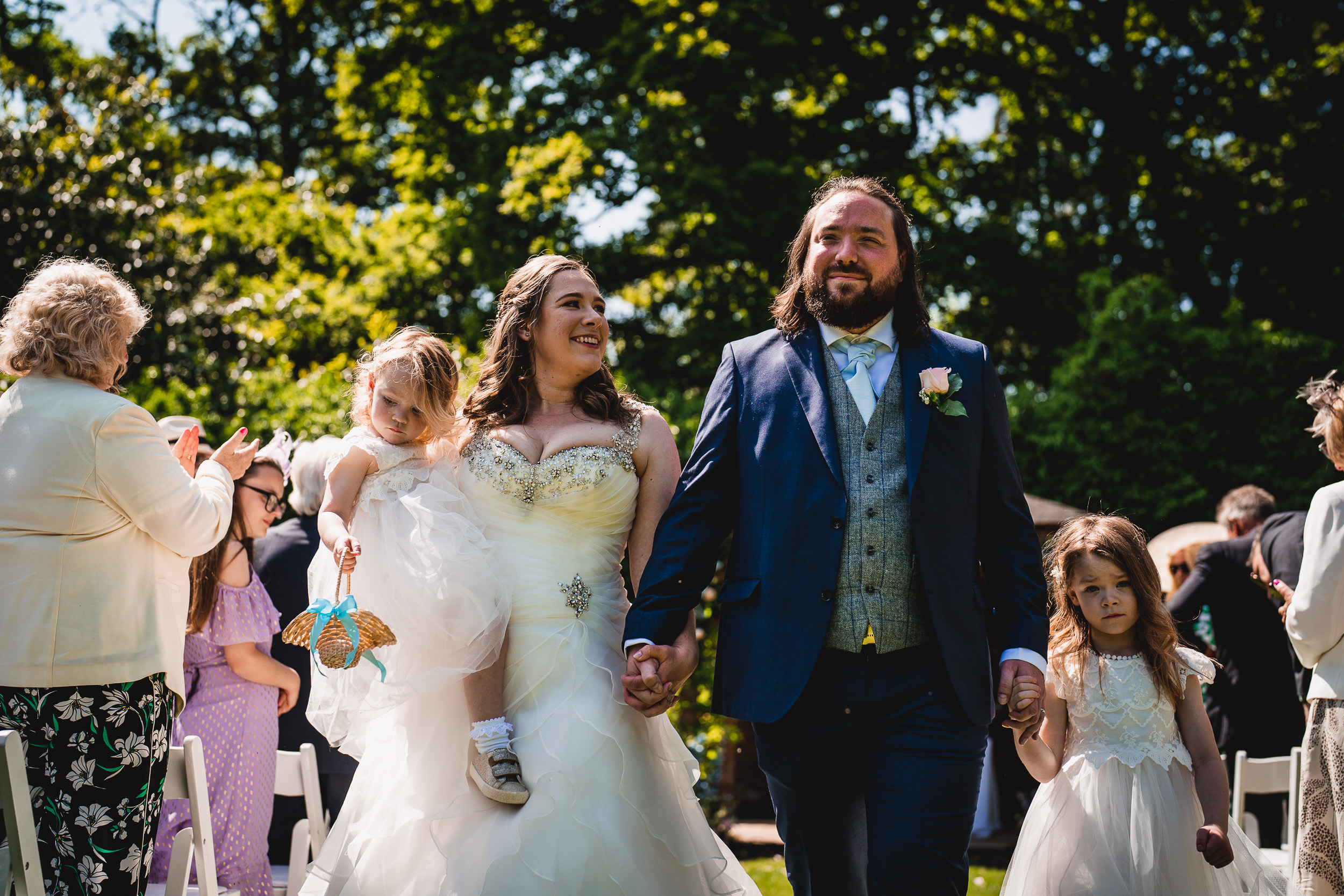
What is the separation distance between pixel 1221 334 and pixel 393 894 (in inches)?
415

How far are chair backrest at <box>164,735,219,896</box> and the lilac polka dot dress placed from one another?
71 cm

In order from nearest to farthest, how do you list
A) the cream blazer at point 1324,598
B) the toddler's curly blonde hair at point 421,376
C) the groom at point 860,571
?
the groom at point 860,571
the toddler's curly blonde hair at point 421,376
the cream blazer at point 1324,598

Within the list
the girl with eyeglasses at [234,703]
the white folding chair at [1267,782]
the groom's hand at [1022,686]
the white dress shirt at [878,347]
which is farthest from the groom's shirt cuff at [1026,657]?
the girl with eyeglasses at [234,703]

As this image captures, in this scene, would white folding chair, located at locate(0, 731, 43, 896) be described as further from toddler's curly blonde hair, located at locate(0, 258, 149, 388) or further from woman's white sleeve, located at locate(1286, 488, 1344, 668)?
woman's white sleeve, located at locate(1286, 488, 1344, 668)

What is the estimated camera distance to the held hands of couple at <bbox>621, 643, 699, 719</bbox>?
2885mm

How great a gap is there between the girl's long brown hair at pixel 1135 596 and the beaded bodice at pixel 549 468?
174 cm

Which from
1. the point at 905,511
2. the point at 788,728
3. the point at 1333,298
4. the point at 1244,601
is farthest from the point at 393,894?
the point at 1333,298

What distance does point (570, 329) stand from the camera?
3.47 meters

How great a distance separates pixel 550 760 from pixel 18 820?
Result: 130cm

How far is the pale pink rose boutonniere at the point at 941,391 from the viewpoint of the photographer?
116 inches

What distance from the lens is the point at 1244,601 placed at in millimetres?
6145

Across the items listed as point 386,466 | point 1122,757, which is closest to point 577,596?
point 386,466

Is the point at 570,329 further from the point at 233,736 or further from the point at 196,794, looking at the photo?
the point at 233,736

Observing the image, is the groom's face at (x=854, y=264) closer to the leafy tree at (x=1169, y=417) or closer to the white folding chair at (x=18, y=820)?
the white folding chair at (x=18, y=820)
